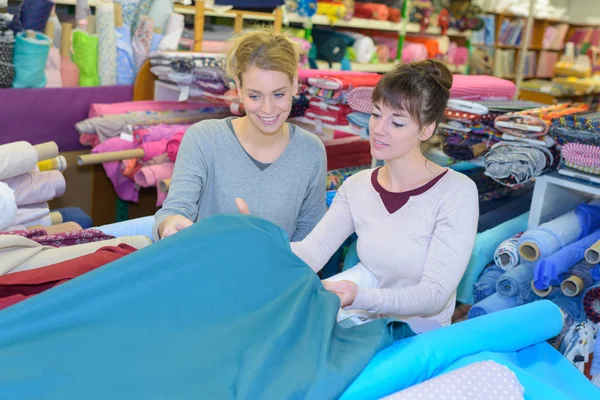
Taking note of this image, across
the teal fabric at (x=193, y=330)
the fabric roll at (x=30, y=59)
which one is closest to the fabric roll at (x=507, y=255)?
the teal fabric at (x=193, y=330)

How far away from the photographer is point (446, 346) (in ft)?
3.77

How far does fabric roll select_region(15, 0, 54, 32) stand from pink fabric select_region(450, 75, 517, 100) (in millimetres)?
2117

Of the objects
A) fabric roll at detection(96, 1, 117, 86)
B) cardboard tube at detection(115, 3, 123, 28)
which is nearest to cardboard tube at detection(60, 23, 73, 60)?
fabric roll at detection(96, 1, 117, 86)

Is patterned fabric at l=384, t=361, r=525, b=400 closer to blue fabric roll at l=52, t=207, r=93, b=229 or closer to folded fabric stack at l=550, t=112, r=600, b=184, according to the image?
folded fabric stack at l=550, t=112, r=600, b=184

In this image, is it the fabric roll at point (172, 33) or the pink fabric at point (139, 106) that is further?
the fabric roll at point (172, 33)

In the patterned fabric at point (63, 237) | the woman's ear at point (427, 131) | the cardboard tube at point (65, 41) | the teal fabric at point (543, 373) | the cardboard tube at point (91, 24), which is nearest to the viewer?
the teal fabric at point (543, 373)

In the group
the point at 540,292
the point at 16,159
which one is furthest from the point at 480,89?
the point at 16,159

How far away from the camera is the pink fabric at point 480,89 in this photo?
292cm

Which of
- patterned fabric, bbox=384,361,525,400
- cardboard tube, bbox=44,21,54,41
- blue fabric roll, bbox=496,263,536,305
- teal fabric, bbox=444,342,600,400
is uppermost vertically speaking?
cardboard tube, bbox=44,21,54,41

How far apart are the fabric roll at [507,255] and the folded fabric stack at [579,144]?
341 mm

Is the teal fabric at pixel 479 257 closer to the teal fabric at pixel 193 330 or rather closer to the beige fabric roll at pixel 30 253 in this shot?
the teal fabric at pixel 193 330

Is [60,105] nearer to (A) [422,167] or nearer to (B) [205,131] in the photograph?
(B) [205,131]

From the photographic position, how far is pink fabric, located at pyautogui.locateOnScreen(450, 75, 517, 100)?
9.58 ft

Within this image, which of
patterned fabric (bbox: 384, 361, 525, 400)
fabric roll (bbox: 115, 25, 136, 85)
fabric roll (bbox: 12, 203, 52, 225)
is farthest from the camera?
fabric roll (bbox: 115, 25, 136, 85)
